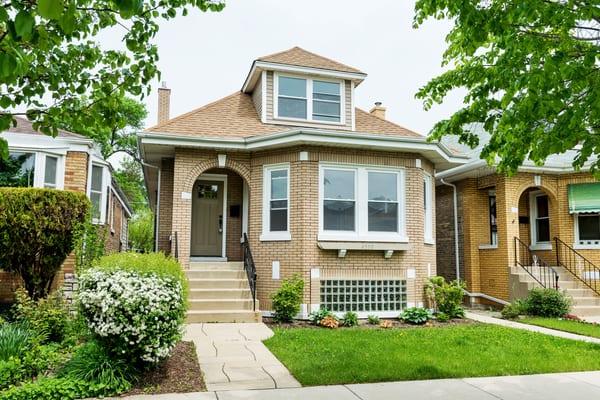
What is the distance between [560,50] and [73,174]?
10452mm

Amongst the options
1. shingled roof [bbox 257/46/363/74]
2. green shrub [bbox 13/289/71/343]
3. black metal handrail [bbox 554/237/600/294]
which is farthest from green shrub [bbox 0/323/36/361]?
black metal handrail [bbox 554/237/600/294]

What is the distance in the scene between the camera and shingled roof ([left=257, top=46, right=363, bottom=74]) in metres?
13.3

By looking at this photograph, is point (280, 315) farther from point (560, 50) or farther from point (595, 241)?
point (595, 241)

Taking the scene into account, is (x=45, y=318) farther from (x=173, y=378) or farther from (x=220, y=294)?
(x=220, y=294)

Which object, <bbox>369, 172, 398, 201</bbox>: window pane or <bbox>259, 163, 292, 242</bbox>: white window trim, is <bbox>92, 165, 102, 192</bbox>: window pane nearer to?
<bbox>259, 163, 292, 242</bbox>: white window trim

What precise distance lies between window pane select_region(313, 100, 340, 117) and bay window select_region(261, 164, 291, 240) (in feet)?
8.55

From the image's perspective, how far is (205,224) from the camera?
13.1 meters

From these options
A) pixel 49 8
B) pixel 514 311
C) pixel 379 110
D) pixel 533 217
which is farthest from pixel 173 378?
pixel 533 217

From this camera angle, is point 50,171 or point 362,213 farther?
point 362,213

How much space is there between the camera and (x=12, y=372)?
543cm

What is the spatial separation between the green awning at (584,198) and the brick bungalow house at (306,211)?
14.4 ft

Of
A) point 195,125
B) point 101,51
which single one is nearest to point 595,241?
point 195,125

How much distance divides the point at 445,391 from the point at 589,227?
11346mm

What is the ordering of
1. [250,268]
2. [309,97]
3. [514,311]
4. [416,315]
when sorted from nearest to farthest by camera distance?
[416,315] → [250,268] → [514,311] → [309,97]
